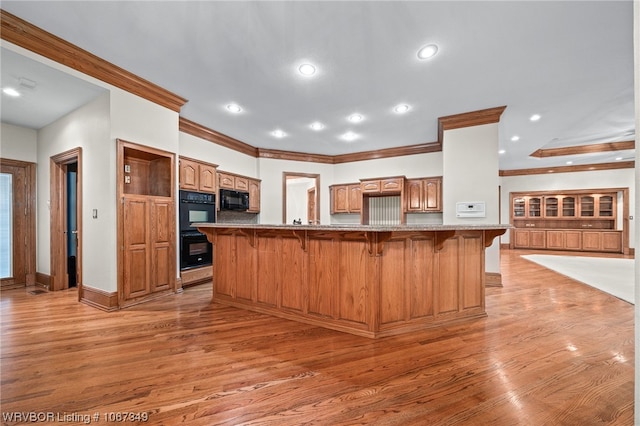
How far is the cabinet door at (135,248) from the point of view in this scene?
3.27 m

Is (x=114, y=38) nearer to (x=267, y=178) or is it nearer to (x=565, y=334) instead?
(x=267, y=178)

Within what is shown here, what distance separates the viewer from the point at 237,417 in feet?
4.77

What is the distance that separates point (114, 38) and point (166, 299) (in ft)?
10.4

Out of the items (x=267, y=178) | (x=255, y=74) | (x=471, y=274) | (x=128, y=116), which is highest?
(x=255, y=74)

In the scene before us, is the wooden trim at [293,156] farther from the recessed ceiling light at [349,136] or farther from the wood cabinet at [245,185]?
the recessed ceiling light at [349,136]

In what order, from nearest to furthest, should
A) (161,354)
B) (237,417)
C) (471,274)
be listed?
(237,417), (161,354), (471,274)

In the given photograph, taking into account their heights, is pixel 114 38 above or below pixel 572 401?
above

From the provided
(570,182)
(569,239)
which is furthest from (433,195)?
(570,182)

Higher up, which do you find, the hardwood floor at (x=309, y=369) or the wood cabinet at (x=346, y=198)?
the wood cabinet at (x=346, y=198)

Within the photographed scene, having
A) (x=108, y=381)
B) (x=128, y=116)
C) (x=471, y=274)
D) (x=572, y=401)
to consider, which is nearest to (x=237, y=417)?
(x=108, y=381)

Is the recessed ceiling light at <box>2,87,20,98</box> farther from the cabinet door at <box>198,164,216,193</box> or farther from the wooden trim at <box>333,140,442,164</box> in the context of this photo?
the wooden trim at <box>333,140,442,164</box>

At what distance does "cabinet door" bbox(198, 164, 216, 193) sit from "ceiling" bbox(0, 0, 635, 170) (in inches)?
34.1

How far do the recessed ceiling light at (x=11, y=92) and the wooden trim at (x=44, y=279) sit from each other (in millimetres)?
2749

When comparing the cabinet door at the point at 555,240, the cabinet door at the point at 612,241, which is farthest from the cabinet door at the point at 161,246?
the cabinet door at the point at 612,241
